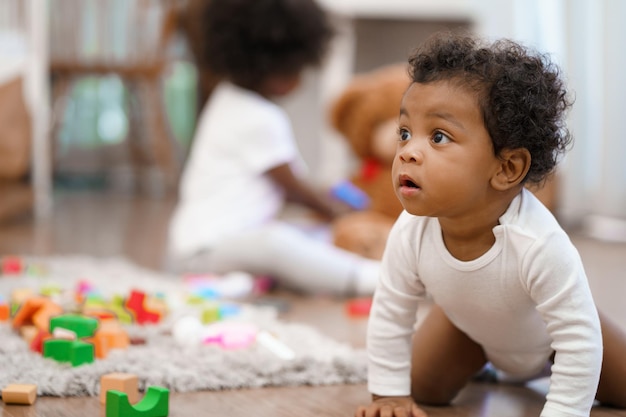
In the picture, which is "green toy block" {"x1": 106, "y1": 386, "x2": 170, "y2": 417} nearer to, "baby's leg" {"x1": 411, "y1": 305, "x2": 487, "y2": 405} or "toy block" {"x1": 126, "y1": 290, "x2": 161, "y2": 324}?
"baby's leg" {"x1": 411, "y1": 305, "x2": 487, "y2": 405}

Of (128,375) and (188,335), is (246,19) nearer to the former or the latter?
(188,335)

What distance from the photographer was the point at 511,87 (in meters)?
0.81

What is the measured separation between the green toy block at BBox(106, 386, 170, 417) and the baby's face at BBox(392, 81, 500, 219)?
1.02 ft

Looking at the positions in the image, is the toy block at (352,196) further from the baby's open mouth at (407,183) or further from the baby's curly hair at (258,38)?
the baby's open mouth at (407,183)

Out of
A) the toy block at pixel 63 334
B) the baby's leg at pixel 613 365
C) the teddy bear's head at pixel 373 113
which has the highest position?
the teddy bear's head at pixel 373 113

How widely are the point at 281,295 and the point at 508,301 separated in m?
0.91

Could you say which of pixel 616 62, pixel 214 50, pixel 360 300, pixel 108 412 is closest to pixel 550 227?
pixel 108 412

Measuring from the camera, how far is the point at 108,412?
33.8 inches

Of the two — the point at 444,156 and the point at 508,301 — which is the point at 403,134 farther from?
the point at 508,301

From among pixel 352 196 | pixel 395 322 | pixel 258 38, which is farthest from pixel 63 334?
pixel 352 196

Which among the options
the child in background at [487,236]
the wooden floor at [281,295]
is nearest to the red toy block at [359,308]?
the wooden floor at [281,295]

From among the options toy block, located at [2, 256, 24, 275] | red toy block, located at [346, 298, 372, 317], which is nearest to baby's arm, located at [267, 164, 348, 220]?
red toy block, located at [346, 298, 372, 317]

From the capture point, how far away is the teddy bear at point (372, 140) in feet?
6.38

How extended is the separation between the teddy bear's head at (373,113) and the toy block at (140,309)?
85cm
